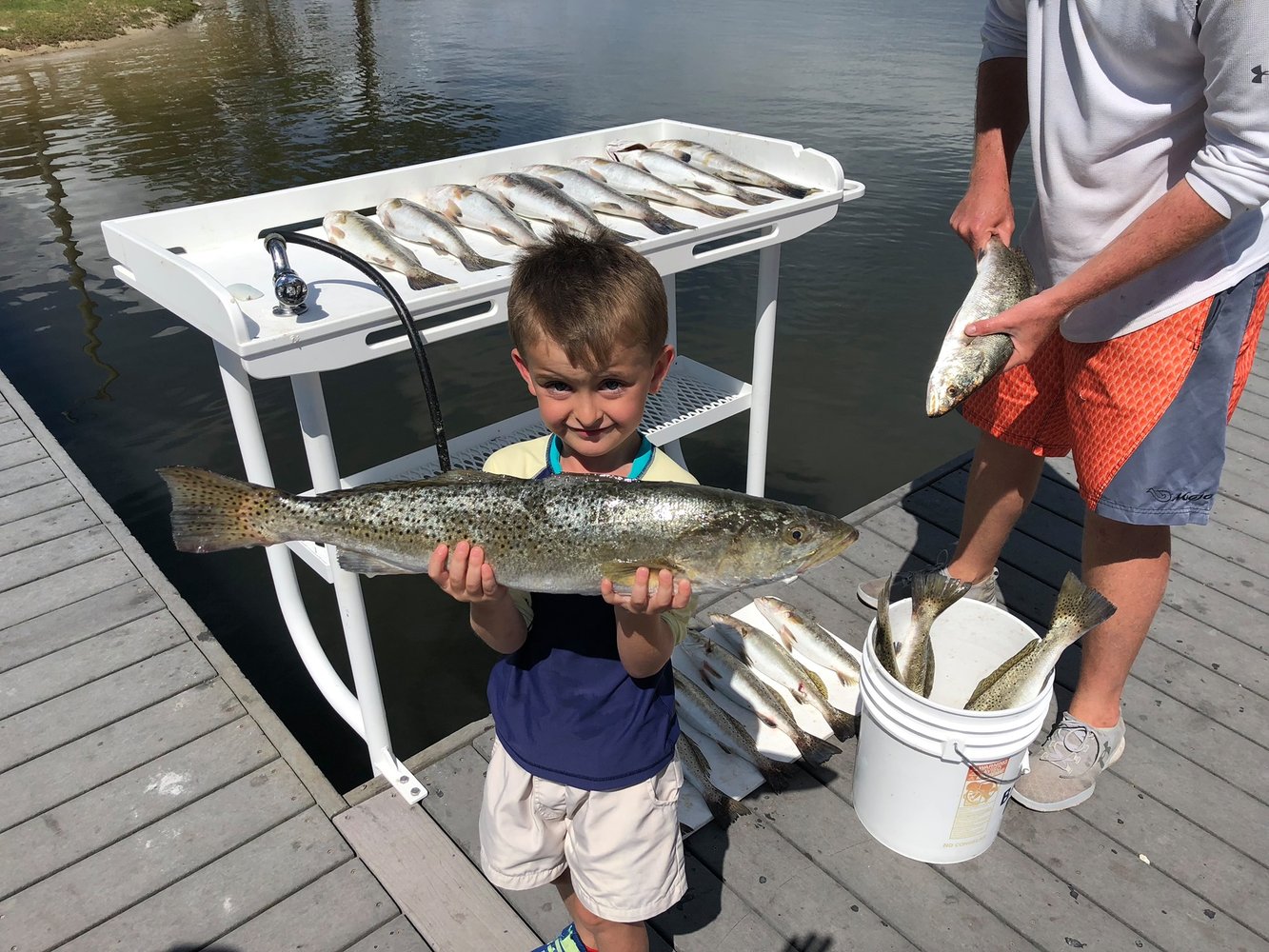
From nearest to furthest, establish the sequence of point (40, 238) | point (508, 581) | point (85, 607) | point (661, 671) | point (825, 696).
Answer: point (508, 581)
point (661, 671)
point (825, 696)
point (85, 607)
point (40, 238)

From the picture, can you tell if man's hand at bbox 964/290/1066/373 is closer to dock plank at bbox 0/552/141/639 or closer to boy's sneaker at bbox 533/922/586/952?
boy's sneaker at bbox 533/922/586/952

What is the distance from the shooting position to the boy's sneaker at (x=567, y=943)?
2.30m

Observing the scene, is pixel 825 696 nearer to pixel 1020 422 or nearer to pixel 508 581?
pixel 1020 422

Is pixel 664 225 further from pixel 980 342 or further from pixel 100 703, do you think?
pixel 100 703

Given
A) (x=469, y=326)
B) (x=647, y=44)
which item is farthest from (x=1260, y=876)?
(x=647, y=44)

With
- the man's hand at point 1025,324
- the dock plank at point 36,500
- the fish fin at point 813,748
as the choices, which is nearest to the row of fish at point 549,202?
the man's hand at point 1025,324

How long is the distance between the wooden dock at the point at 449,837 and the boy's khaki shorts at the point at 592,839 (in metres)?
0.50

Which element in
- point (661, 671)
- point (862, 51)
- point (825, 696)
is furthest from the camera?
point (862, 51)

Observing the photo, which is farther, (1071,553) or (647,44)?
(647,44)

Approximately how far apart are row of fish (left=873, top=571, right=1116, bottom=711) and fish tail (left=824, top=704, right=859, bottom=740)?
0.49 metres

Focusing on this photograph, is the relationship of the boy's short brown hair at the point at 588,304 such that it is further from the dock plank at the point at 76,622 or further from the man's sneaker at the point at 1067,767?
the dock plank at the point at 76,622

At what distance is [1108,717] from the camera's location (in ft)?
9.86

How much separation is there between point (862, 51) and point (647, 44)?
545cm

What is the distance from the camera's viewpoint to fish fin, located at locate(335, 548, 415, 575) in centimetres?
202
